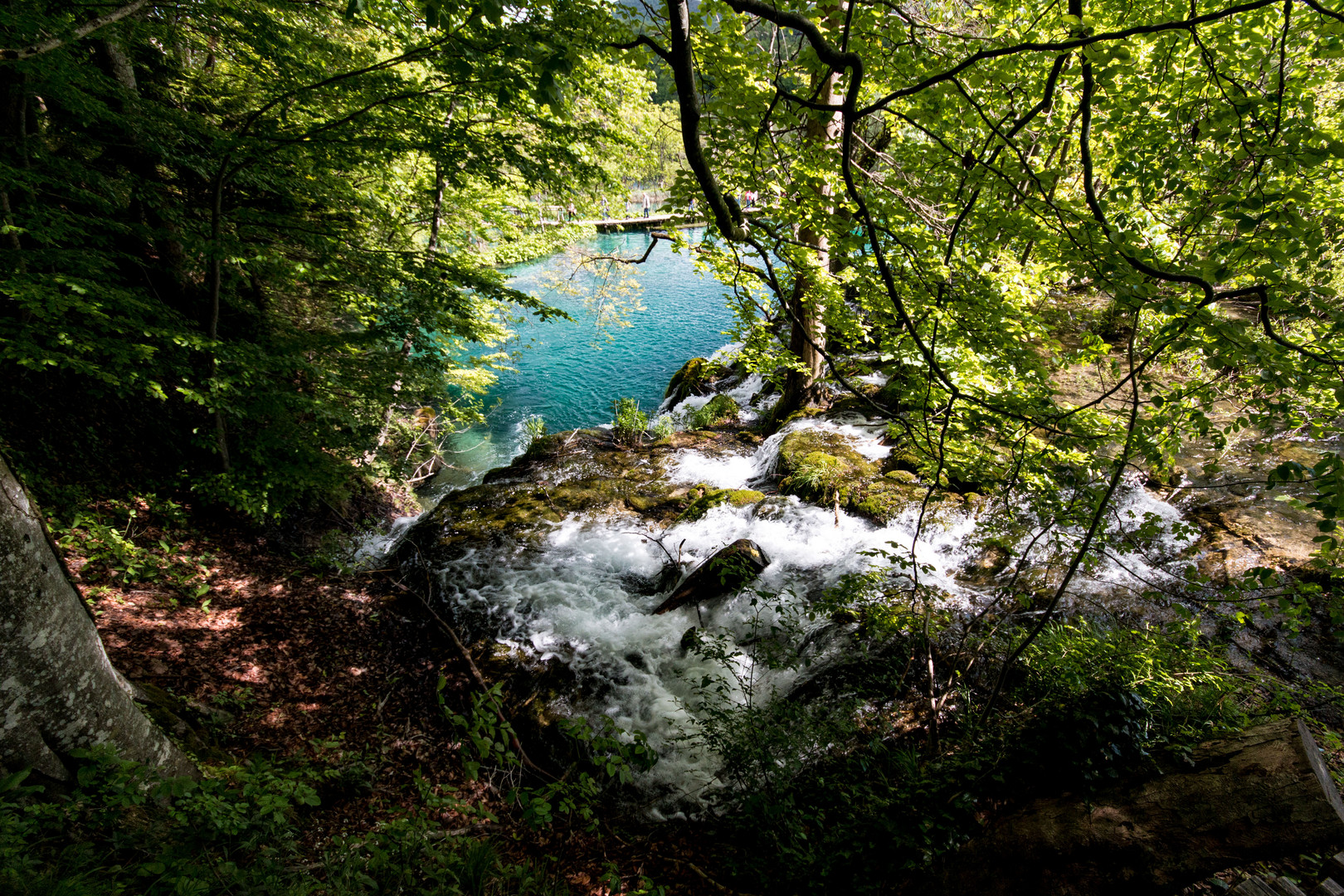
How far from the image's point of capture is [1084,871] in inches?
92.6

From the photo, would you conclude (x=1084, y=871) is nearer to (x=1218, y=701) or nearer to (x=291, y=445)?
(x=1218, y=701)

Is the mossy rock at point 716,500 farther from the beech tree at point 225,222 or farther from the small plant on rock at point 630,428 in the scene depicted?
the beech tree at point 225,222

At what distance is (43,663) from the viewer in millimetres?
2240

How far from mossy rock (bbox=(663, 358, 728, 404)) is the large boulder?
7963 millimetres

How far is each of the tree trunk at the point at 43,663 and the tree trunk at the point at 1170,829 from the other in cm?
408

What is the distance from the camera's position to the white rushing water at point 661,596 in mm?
4832

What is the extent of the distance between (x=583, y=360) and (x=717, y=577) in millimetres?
13483

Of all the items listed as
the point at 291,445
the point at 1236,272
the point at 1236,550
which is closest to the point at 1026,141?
the point at 1236,272

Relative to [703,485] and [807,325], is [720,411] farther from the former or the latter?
[703,485]

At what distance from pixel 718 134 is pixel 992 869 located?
529 centimetres

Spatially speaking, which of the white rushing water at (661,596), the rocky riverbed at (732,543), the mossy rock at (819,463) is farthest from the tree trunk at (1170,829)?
the mossy rock at (819,463)

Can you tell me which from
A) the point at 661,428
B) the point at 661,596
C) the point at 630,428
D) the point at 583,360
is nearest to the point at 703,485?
the point at 661,596

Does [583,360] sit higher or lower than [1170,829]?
higher

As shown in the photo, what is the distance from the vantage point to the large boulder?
5812mm
